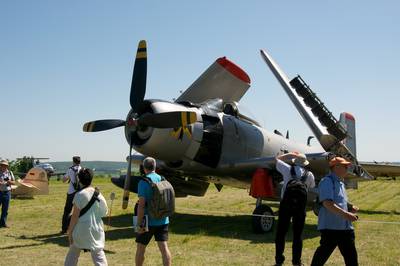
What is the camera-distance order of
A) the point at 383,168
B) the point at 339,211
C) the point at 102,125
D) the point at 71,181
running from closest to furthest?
the point at 339,211 < the point at 71,181 < the point at 102,125 < the point at 383,168

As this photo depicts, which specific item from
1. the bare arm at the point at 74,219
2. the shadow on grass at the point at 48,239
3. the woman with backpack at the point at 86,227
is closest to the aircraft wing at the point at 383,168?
the shadow on grass at the point at 48,239

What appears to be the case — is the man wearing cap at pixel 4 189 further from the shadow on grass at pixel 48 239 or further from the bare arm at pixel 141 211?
the bare arm at pixel 141 211

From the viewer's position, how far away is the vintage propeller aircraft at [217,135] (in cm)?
948

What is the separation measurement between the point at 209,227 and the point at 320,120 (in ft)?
13.6

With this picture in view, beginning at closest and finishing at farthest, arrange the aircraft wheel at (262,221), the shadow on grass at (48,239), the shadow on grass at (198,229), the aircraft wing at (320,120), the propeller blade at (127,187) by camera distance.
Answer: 1. the shadow on grass at (48,239)
2. the propeller blade at (127,187)
3. the shadow on grass at (198,229)
4. the aircraft wheel at (262,221)
5. the aircraft wing at (320,120)

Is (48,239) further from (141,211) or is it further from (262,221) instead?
(262,221)

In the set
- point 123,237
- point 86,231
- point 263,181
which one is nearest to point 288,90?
point 263,181

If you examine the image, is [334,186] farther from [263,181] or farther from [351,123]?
[351,123]

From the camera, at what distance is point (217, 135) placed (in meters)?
10.8

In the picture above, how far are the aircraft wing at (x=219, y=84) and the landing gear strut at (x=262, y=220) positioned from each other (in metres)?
3.27

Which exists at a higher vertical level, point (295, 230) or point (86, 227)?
point (86, 227)

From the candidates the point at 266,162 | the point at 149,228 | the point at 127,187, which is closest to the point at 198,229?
the point at 266,162

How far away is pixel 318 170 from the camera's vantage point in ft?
39.3

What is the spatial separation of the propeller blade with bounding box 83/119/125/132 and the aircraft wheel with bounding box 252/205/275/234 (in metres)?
3.73
